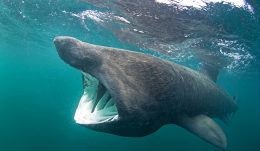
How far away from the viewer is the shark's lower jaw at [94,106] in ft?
16.8

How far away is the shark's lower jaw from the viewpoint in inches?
202

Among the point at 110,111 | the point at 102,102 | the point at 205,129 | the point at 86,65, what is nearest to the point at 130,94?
the point at 110,111

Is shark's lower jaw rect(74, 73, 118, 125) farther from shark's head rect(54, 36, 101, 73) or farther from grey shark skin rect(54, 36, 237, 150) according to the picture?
shark's head rect(54, 36, 101, 73)

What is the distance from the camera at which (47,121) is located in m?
36.1

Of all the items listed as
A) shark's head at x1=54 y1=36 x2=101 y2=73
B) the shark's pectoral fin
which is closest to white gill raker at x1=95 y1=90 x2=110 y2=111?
shark's head at x1=54 y1=36 x2=101 y2=73

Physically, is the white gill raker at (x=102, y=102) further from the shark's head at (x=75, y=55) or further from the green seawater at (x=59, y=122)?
the green seawater at (x=59, y=122)

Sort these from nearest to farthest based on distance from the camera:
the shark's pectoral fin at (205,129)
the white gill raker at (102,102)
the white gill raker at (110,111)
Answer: the white gill raker at (110,111)
the white gill raker at (102,102)
the shark's pectoral fin at (205,129)

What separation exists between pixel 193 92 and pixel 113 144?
73.5 feet

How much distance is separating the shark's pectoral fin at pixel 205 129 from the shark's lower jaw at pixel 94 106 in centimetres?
189

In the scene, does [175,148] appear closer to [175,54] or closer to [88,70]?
[175,54]

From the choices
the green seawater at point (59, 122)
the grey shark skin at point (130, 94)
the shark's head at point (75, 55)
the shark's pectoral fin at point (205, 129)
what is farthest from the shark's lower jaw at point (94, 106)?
the green seawater at point (59, 122)

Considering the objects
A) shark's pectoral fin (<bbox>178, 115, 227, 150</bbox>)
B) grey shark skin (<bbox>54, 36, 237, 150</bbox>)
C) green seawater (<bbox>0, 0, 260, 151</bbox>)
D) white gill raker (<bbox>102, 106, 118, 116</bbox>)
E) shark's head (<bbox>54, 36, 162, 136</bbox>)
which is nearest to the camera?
shark's head (<bbox>54, 36, 162, 136</bbox>)

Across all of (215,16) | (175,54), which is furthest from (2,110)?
(215,16)

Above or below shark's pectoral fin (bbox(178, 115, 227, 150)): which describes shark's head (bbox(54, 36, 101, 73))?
above
